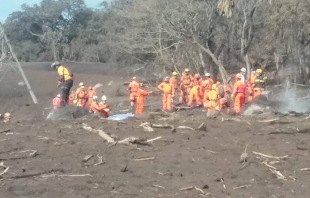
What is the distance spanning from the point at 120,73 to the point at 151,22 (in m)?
16.6

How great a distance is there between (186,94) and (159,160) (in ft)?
70.1

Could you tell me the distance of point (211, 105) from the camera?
76.1 ft

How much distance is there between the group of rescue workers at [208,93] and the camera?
880 inches

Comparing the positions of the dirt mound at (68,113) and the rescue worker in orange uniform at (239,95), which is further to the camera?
the rescue worker in orange uniform at (239,95)

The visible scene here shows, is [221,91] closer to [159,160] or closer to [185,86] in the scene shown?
[185,86]

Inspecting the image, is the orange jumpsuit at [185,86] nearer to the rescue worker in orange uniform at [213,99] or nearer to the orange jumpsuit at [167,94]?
the orange jumpsuit at [167,94]

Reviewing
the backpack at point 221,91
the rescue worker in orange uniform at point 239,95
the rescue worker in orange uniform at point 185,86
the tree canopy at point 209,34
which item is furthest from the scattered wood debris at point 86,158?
the rescue worker in orange uniform at point 185,86

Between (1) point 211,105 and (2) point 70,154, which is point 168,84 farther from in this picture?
(2) point 70,154

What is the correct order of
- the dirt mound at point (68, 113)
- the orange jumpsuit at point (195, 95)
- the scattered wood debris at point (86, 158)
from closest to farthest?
the scattered wood debris at point (86, 158), the dirt mound at point (68, 113), the orange jumpsuit at point (195, 95)

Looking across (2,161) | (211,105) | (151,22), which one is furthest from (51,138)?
(151,22)

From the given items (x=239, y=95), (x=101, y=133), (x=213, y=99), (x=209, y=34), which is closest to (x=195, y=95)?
(x=213, y=99)

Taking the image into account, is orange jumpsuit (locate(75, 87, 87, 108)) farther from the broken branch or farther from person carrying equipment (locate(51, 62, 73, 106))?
the broken branch

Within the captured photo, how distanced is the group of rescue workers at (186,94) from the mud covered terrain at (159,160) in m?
5.27

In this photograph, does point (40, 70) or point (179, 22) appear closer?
point (179, 22)
